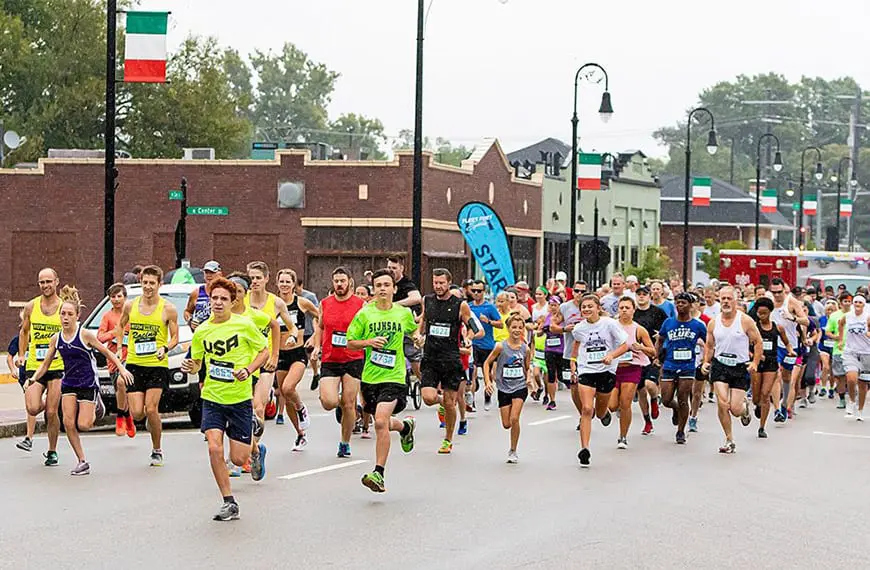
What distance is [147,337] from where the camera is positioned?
47.1ft

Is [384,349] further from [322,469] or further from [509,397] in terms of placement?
[509,397]

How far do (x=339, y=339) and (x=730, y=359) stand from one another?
177 inches

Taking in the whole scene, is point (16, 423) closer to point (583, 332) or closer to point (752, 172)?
point (583, 332)

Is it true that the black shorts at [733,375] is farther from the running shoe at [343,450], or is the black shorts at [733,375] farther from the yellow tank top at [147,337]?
the yellow tank top at [147,337]

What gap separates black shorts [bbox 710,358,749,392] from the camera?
17.0 meters

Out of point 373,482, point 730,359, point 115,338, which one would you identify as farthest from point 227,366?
point 730,359

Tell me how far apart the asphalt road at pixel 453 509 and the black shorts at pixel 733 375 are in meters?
0.79

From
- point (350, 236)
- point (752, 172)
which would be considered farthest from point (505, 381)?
point (752, 172)

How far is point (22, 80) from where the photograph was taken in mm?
66500

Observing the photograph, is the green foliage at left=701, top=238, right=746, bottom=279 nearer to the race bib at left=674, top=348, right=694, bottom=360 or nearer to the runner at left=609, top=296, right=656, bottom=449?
the race bib at left=674, top=348, right=694, bottom=360

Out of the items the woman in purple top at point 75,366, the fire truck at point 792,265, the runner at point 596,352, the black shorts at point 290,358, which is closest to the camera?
the woman in purple top at point 75,366

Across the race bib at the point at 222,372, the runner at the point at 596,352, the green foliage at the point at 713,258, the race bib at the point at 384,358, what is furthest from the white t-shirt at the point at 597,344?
the green foliage at the point at 713,258

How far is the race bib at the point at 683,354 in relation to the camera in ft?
59.5

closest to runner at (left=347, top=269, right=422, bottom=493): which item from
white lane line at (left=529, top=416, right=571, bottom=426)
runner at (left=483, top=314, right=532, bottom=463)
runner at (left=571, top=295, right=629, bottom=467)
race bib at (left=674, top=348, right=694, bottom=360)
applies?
runner at (left=483, top=314, right=532, bottom=463)
